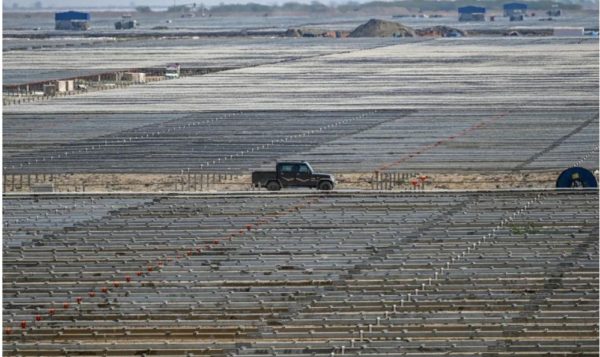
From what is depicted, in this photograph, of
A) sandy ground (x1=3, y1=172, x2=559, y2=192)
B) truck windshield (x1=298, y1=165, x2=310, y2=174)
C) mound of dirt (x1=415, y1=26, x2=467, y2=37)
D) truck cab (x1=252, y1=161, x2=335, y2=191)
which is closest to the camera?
truck cab (x1=252, y1=161, x2=335, y2=191)

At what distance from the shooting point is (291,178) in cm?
3347

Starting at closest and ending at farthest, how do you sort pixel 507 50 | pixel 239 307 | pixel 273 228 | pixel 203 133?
pixel 239 307 → pixel 273 228 → pixel 203 133 → pixel 507 50

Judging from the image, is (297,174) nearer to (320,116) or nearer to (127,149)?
(127,149)

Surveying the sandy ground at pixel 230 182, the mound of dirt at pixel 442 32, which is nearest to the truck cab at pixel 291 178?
the sandy ground at pixel 230 182

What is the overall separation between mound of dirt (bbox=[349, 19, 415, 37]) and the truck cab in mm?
92726

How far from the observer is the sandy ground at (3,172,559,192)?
34.2 meters

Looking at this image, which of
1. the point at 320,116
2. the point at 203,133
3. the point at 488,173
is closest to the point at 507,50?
the point at 320,116

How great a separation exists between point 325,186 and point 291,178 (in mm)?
778

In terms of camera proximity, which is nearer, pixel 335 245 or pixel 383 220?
pixel 335 245

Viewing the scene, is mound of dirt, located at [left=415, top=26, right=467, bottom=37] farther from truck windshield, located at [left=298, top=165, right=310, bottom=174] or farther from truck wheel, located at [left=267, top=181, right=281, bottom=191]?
truck wheel, located at [left=267, top=181, right=281, bottom=191]

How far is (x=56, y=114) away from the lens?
52719 mm

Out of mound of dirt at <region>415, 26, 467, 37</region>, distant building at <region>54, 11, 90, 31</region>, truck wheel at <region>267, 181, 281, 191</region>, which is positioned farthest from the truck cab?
distant building at <region>54, 11, 90, 31</region>

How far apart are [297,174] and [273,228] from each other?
7181mm

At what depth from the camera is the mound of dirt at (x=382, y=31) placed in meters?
127
